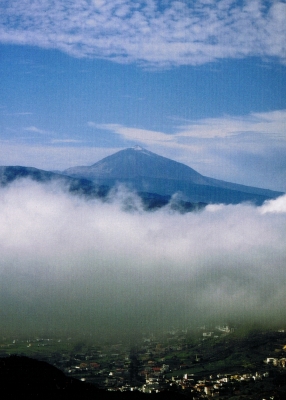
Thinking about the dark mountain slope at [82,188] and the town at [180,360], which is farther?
the dark mountain slope at [82,188]

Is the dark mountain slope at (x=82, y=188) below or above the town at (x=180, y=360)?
above

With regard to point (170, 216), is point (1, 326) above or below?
below

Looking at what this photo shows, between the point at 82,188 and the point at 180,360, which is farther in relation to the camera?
the point at 82,188

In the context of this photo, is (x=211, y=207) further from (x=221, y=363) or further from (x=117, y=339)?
(x=221, y=363)

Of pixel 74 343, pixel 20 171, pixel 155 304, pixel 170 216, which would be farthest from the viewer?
pixel 20 171

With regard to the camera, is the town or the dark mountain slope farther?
the dark mountain slope

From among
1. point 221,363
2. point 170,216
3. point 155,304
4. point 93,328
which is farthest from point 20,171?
point 221,363

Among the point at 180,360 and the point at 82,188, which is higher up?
the point at 82,188

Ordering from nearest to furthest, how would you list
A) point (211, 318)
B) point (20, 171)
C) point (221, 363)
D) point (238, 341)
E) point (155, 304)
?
point (221, 363) → point (238, 341) → point (211, 318) → point (155, 304) → point (20, 171)
